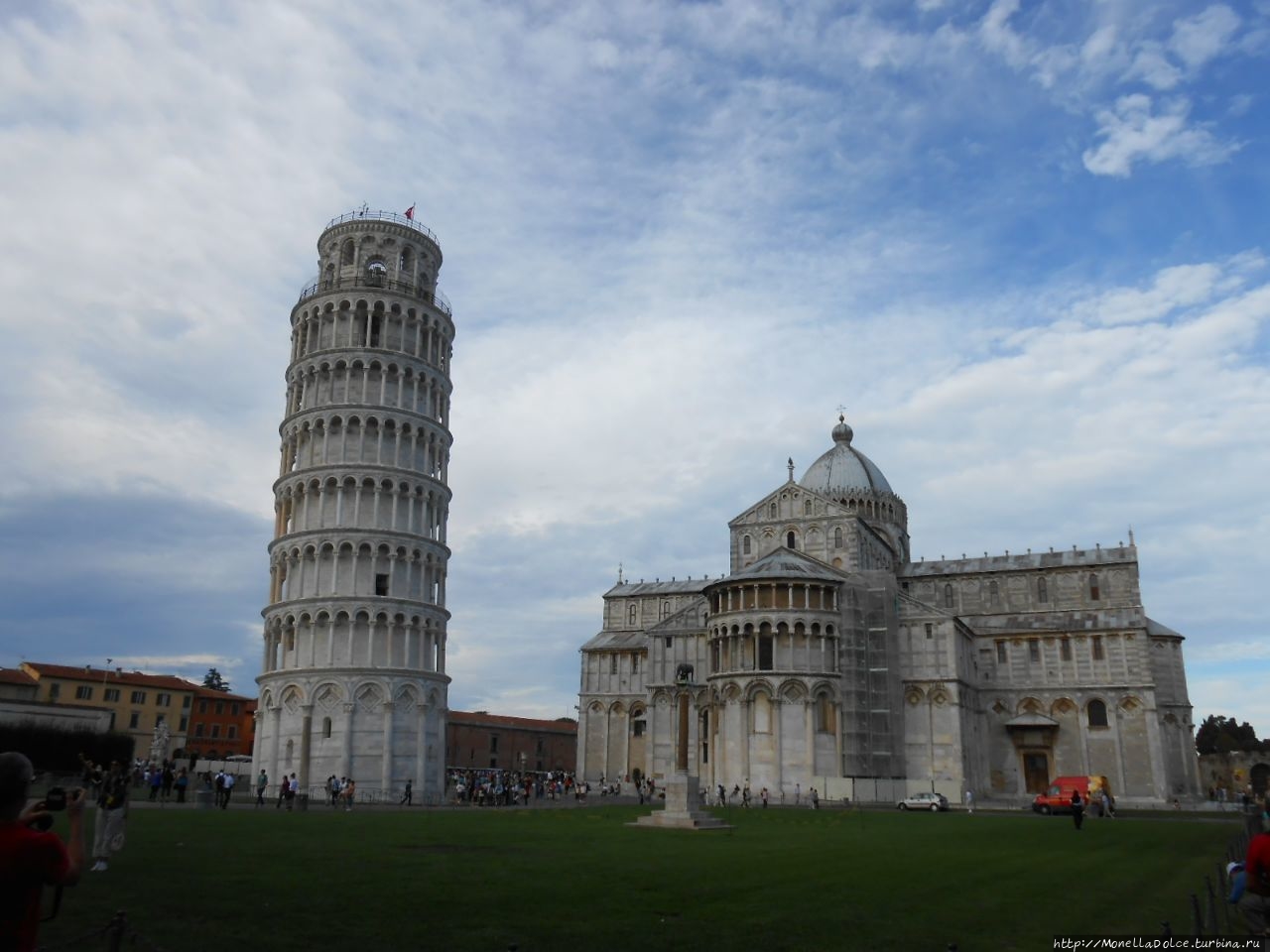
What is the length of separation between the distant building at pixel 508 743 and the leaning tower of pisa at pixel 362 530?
3760cm

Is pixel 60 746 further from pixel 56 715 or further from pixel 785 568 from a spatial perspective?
pixel 785 568

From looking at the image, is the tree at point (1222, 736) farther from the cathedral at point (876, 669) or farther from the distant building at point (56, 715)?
the distant building at point (56, 715)

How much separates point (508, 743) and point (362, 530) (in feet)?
182

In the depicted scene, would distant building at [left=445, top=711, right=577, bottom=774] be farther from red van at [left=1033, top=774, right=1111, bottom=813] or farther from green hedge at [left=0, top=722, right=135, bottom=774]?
red van at [left=1033, top=774, right=1111, bottom=813]

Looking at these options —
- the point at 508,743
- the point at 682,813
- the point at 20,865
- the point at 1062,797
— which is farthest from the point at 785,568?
the point at 20,865

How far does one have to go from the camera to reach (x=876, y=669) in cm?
6506

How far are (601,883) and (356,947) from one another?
22.2ft

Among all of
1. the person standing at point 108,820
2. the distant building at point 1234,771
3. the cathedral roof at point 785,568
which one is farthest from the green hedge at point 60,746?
the distant building at point 1234,771

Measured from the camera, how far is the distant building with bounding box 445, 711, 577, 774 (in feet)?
328

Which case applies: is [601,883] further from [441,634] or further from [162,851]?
[441,634]

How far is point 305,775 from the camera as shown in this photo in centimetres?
5597

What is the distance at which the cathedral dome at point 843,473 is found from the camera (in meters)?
85.2

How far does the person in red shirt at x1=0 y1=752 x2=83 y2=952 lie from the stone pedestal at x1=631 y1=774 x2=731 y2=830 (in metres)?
30.4

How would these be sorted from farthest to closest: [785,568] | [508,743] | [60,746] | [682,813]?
1. [508,743]
2. [785,568]
3. [60,746]
4. [682,813]
